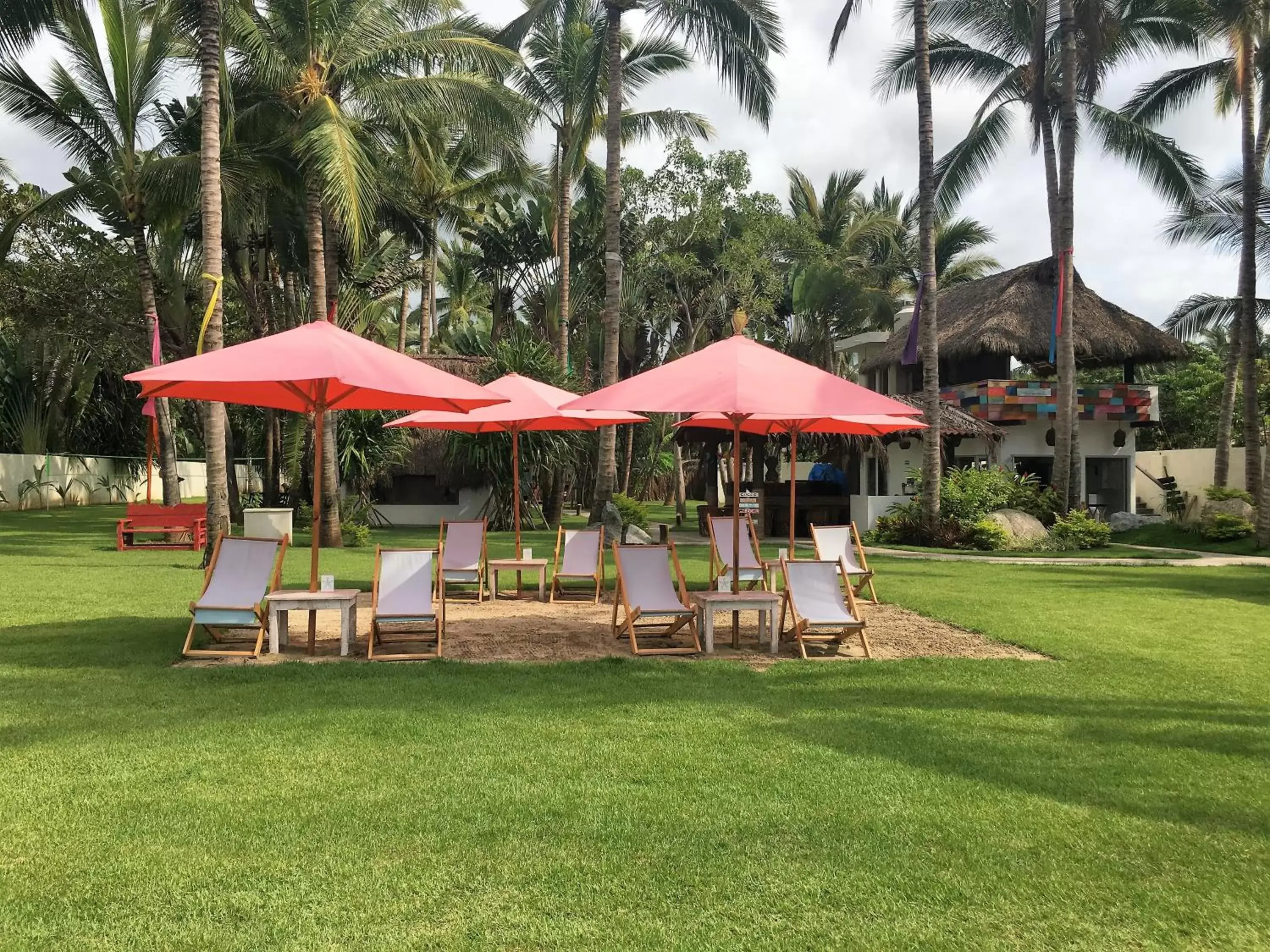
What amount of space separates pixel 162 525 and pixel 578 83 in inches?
485

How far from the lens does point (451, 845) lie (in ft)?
11.2

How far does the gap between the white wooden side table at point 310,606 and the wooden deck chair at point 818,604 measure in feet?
10.9

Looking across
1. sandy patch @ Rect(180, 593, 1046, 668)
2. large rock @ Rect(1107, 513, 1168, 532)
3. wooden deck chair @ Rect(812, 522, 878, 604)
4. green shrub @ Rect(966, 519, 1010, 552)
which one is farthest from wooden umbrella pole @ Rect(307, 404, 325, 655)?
large rock @ Rect(1107, 513, 1168, 532)

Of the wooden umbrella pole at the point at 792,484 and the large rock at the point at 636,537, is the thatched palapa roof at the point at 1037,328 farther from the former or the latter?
the wooden umbrella pole at the point at 792,484

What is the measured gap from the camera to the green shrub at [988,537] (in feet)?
55.5

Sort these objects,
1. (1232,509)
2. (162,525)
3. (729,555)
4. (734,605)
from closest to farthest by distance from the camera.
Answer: (734,605) < (729,555) < (162,525) < (1232,509)

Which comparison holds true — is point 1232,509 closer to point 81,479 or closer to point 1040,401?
point 1040,401

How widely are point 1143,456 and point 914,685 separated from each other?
26.6 m

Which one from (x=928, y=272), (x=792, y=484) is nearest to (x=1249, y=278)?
(x=928, y=272)

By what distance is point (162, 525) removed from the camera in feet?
50.1

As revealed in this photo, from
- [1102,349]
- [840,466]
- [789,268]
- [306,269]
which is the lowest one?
[840,466]

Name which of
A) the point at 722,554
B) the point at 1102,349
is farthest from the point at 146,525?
the point at 1102,349

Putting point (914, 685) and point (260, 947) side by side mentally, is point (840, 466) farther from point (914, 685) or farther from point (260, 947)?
point (260, 947)

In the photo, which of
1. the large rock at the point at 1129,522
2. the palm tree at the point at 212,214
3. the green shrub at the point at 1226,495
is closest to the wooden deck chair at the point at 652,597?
the palm tree at the point at 212,214
